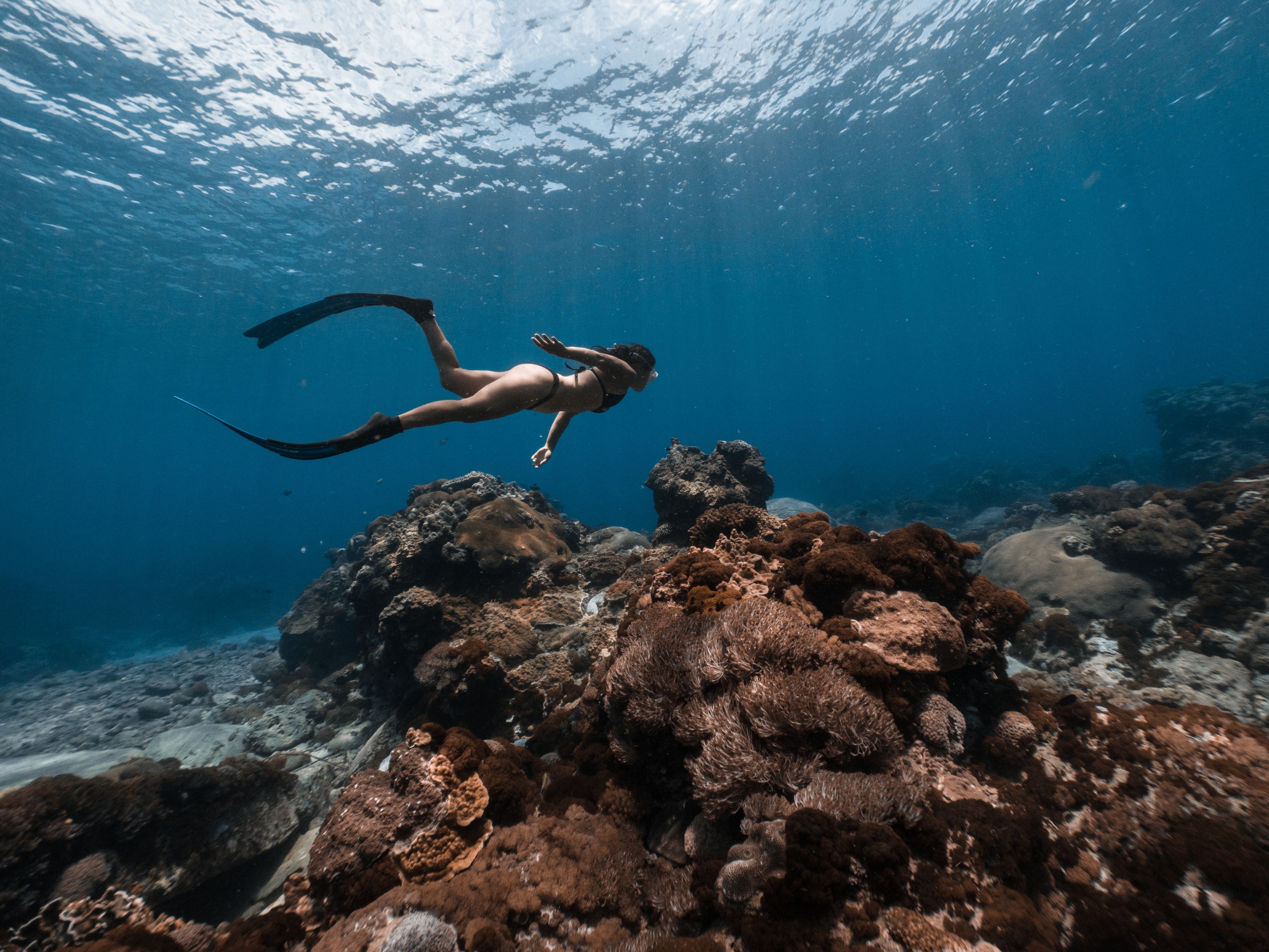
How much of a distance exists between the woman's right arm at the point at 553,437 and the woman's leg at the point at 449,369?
1000 mm

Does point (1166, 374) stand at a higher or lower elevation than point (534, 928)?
higher

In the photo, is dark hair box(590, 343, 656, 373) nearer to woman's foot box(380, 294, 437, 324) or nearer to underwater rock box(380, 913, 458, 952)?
woman's foot box(380, 294, 437, 324)

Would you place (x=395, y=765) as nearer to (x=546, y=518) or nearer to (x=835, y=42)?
(x=546, y=518)

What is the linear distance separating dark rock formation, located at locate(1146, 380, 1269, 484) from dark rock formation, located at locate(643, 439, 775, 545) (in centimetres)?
2251

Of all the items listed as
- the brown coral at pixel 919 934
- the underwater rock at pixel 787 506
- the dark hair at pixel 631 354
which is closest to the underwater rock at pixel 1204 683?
the brown coral at pixel 919 934

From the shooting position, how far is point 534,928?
100 inches

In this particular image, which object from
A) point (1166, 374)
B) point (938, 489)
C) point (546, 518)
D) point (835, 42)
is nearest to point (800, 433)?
point (1166, 374)

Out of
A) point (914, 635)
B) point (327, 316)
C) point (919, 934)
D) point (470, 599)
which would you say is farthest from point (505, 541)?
point (919, 934)

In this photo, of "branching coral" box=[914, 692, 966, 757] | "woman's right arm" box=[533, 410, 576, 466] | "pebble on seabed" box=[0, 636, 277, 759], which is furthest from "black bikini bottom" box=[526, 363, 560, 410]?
"pebble on seabed" box=[0, 636, 277, 759]

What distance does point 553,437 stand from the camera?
18.5 ft

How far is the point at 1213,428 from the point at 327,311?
117 ft

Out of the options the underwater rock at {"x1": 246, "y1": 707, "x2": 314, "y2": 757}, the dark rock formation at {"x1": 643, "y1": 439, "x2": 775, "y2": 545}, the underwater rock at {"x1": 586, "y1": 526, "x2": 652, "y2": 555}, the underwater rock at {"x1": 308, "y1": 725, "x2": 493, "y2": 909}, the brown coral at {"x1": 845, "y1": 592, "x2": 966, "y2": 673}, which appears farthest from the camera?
the underwater rock at {"x1": 586, "y1": 526, "x2": 652, "y2": 555}

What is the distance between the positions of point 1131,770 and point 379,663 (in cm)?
858

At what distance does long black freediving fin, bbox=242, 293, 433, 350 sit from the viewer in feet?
14.5
